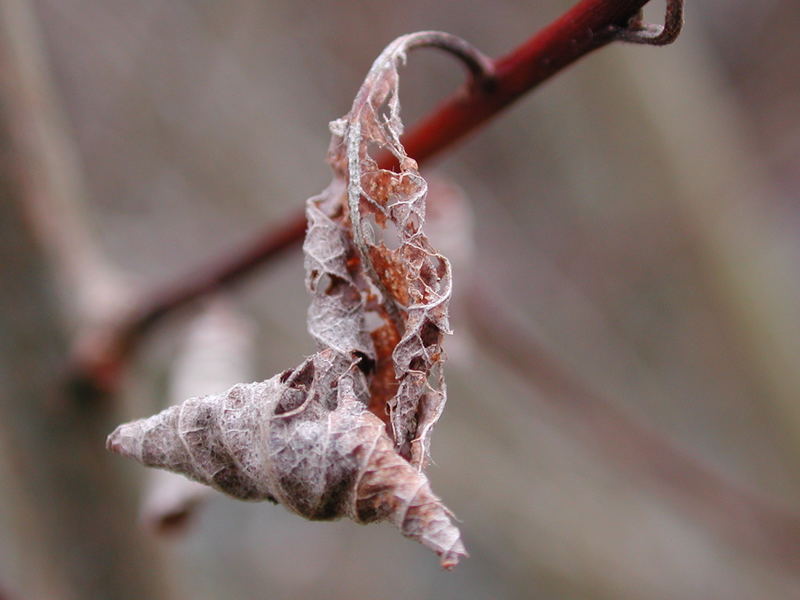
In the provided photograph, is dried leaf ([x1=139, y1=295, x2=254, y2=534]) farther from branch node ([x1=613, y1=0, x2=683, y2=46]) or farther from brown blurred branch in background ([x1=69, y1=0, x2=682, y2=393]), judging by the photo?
branch node ([x1=613, y1=0, x2=683, y2=46])

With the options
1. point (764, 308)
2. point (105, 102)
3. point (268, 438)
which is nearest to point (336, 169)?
point (268, 438)

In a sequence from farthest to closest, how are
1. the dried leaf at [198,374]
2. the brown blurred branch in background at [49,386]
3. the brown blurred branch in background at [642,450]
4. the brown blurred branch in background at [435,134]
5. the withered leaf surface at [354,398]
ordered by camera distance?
1. the brown blurred branch in background at [642,450]
2. the brown blurred branch in background at [49,386]
3. the dried leaf at [198,374]
4. the brown blurred branch in background at [435,134]
5. the withered leaf surface at [354,398]

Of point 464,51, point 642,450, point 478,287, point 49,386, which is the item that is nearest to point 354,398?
point 464,51

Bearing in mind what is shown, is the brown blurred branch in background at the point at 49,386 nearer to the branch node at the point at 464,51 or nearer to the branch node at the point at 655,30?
the branch node at the point at 464,51

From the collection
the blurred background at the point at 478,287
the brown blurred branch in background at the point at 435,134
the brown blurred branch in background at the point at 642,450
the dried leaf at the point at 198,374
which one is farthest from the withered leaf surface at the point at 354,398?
the brown blurred branch in background at the point at 642,450

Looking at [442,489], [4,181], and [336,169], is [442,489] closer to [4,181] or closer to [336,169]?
[4,181]

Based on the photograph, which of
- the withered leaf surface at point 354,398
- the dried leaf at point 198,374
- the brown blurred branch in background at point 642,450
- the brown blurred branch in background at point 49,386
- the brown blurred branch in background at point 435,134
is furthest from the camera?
the brown blurred branch in background at point 642,450

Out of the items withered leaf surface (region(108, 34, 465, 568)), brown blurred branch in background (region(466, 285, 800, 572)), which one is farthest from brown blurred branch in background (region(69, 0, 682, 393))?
brown blurred branch in background (region(466, 285, 800, 572))
